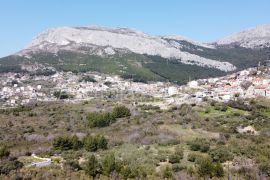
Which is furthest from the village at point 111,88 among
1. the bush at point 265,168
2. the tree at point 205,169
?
the tree at point 205,169

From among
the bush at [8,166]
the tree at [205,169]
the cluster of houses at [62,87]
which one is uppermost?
the tree at [205,169]

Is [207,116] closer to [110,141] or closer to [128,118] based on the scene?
[128,118]

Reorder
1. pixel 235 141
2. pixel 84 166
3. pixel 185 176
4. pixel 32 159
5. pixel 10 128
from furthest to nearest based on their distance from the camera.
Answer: pixel 10 128 → pixel 235 141 → pixel 32 159 → pixel 84 166 → pixel 185 176

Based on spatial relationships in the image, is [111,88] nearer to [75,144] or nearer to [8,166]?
[75,144]

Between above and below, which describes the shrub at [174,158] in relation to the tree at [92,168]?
below

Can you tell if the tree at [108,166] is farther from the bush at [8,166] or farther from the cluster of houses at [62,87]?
the cluster of houses at [62,87]

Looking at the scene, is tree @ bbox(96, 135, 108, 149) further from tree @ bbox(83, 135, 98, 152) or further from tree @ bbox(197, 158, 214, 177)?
tree @ bbox(197, 158, 214, 177)

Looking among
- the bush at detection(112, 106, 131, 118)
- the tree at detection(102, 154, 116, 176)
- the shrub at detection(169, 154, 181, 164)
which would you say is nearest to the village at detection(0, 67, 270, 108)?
the bush at detection(112, 106, 131, 118)

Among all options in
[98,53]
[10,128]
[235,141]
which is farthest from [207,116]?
[98,53]
